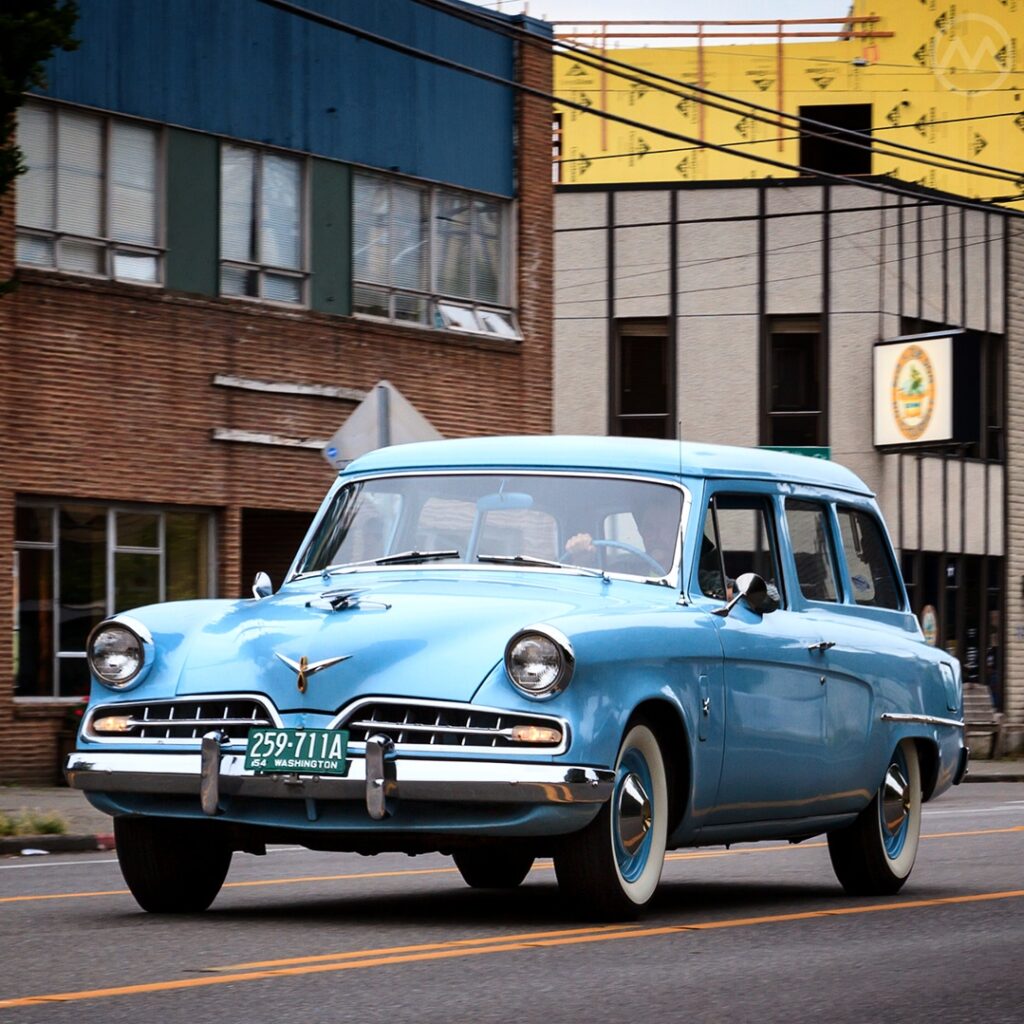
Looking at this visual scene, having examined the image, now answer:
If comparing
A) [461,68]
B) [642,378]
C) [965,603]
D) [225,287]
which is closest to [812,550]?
[461,68]

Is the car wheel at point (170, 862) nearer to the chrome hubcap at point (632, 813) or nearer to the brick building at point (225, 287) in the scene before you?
the chrome hubcap at point (632, 813)

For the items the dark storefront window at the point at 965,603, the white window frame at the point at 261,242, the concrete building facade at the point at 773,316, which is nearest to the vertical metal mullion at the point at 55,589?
the white window frame at the point at 261,242

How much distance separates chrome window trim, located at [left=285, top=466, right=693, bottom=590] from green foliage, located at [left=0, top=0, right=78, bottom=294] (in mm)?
8222

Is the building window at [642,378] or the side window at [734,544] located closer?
the side window at [734,544]

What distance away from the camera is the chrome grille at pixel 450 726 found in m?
8.30

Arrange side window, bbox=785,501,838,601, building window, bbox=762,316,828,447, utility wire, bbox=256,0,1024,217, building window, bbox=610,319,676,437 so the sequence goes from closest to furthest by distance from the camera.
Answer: side window, bbox=785,501,838,601 < utility wire, bbox=256,0,1024,217 < building window, bbox=762,316,828,447 < building window, bbox=610,319,676,437

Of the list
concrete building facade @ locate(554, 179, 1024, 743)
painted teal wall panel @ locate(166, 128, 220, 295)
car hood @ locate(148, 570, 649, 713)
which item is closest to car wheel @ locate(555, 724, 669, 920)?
car hood @ locate(148, 570, 649, 713)

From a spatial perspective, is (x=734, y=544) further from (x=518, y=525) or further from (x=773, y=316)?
(x=773, y=316)

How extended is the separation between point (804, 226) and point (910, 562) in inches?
211

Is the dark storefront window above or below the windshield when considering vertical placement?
below

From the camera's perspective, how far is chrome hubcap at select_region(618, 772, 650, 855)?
872 centimetres

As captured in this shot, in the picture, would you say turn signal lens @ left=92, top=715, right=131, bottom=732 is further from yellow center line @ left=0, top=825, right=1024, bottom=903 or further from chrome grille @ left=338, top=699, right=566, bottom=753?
yellow center line @ left=0, top=825, right=1024, bottom=903

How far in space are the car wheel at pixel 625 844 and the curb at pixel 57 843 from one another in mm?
7311

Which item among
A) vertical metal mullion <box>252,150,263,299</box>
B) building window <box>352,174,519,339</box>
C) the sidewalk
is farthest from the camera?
building window <box>352,174,519,339</box>
